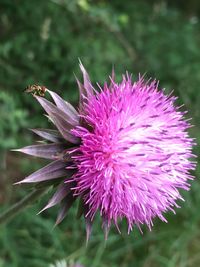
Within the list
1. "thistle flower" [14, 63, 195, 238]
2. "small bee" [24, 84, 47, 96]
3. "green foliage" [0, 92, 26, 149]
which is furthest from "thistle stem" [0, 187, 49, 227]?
"green foliage" [0, 92, 26, 149]

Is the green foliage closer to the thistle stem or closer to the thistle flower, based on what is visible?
the thistle stem

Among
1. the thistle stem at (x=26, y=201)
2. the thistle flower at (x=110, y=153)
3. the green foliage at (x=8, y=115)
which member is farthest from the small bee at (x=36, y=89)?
the green foliage at (x=8, y=115)

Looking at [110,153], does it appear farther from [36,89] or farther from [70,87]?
[70,87]

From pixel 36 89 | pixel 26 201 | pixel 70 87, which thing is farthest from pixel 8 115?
pixel 36 89

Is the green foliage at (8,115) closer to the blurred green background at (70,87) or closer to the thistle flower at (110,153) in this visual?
the blurred green background at (70,87)

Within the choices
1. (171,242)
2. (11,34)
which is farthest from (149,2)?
(171,242)
